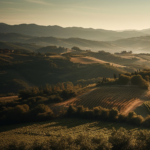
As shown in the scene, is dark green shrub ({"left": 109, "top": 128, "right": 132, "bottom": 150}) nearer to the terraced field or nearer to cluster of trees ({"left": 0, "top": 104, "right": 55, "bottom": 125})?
cluster of trees ({"left": 0, "top": 104, "right": 55, "bottom": 125})

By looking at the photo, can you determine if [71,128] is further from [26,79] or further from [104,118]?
[26,79]

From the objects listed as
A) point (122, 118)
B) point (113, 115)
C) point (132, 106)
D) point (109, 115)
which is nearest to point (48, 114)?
point (109, 115)

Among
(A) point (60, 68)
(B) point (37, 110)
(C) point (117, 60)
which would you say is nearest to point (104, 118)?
(B) point (37, 110)

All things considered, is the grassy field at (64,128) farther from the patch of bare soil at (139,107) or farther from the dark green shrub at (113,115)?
the patch of bare soil at (139,107)

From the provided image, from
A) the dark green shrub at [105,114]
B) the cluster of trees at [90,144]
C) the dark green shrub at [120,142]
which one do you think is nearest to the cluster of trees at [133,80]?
the dark green shrub at [105,114]

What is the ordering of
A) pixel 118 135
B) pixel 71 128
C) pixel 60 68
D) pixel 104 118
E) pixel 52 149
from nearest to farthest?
pixel 52 149 → pixel 118 135 → pixel 71 128 → pixel 104 118 → pixel 60 68

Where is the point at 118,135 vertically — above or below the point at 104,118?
above

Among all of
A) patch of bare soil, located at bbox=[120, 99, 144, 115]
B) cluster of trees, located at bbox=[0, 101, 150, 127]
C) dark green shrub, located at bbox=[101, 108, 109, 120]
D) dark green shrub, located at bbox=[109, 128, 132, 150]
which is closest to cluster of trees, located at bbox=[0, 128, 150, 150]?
dark green shrub, located at bbox=[109, 128, 132, 150]
